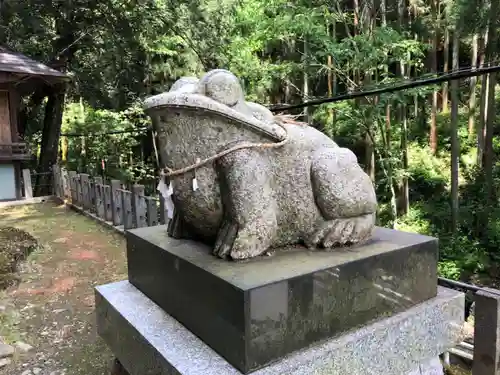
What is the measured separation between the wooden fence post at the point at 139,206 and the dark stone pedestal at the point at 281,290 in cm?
300

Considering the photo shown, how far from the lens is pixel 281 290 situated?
167 cm

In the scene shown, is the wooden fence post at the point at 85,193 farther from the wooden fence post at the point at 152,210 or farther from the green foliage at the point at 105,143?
the green foliage at the point at 105,143

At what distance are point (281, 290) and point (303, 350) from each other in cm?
30

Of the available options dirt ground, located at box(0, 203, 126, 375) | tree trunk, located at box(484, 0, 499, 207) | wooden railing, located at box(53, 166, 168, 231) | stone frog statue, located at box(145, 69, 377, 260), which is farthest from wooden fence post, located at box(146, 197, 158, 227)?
tree trunk, located at box(484, 0, 499, 207)

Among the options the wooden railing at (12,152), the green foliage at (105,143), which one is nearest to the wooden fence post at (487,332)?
the wooden railing at (12,152)

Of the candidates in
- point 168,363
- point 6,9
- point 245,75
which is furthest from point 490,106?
point 6,9

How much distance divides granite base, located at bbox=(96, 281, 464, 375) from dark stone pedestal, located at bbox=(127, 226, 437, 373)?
0.04 meters

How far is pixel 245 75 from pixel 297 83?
469cm

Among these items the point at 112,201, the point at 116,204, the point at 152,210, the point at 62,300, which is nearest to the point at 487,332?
the point at 62,300

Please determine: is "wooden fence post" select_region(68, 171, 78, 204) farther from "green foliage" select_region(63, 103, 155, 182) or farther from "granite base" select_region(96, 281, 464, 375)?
"granite base" select_region(96, 281, 464, 375)

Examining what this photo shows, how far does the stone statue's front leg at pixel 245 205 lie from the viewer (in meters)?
1.83

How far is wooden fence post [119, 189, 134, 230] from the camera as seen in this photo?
563 cm

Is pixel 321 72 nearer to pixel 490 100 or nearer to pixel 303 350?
pixel 490 100

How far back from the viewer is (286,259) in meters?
1.92
